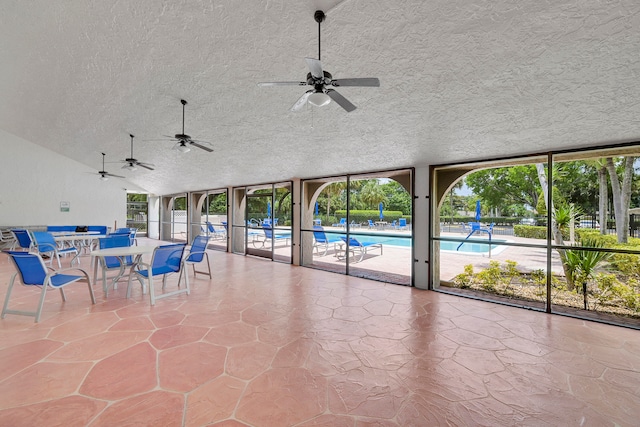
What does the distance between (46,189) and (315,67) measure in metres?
12.6

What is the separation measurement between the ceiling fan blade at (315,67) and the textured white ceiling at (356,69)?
2.04ft

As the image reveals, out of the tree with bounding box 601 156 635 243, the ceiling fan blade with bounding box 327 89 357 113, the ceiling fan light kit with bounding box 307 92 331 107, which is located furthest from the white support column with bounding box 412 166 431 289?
the tree with bounding box 601 156 635 243

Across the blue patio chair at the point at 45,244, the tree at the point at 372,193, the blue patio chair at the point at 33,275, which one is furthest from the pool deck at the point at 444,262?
the tree at the point at 372,193

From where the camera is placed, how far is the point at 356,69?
2787 mm

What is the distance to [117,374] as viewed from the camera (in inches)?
85.2

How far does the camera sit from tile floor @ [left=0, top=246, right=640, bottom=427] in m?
1.78

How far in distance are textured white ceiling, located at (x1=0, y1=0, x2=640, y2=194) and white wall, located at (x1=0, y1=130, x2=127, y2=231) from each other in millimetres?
5549

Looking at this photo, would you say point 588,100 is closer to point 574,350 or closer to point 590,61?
point 590,61

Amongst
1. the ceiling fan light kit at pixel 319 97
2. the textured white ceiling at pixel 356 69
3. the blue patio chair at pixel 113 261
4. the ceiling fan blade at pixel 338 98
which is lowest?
the blue patio chair at pixel 113 261

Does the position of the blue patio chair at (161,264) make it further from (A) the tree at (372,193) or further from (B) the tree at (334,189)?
(A) the tree at (372,193)

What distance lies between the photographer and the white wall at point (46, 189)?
8.92m

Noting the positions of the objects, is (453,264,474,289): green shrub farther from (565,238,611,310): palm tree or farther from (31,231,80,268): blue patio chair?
(31,231,80,268): blue patio chair

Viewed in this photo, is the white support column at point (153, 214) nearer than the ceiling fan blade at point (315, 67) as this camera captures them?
No

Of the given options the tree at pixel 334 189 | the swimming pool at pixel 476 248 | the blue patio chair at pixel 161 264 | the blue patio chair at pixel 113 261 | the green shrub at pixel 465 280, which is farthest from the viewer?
the tree at pixel 334 189
